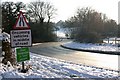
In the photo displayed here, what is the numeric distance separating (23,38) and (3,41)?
11.4 ft

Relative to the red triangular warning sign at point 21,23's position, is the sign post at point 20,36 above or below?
below

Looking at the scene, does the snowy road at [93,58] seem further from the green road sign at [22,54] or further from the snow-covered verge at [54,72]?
the green road sign at [22,54]

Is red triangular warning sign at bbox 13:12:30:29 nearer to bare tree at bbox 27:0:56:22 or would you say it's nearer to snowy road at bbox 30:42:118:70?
snowy road at bbox 30:42:118:70

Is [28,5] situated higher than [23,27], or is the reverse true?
[28,5]

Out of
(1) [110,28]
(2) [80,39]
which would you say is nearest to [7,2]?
(2) [80,39]

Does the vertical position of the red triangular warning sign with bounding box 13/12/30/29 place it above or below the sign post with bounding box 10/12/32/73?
above

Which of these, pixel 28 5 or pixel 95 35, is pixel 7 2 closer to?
pixel 28 5

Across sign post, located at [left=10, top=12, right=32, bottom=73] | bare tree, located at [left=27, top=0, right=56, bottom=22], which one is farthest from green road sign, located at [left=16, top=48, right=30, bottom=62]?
bare tree, located at [left=27, top=0, right=56, bottom=22]

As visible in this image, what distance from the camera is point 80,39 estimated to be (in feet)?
155

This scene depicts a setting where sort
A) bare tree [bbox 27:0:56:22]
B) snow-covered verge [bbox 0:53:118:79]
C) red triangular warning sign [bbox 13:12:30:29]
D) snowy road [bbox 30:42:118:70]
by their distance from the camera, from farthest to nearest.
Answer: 1. bare tree [bbox 27:0:56:22]
2. snowy road [bbox 30:42:118:70]
3. red triangular warning sign [bbox 13:12:30:29]
4. snow-covered verge [bbox 0:53:118:79]

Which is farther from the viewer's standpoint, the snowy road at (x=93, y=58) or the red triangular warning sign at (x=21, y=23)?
the snowy road at (x=93, y=58)

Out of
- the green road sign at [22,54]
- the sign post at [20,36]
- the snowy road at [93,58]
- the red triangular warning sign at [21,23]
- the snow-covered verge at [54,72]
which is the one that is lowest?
the snowy road at [93,58]

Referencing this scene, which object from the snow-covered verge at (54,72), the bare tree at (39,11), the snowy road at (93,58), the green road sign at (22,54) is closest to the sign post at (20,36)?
the green road sign at (22,54)

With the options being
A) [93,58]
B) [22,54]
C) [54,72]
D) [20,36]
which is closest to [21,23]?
[20,36]
